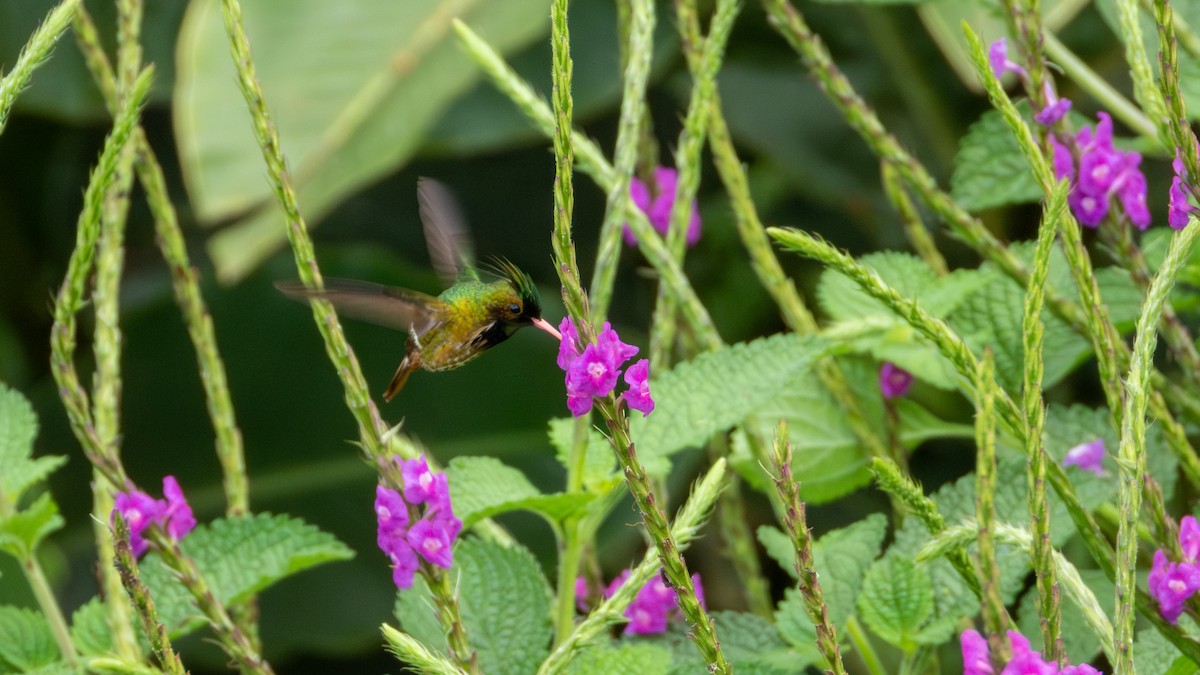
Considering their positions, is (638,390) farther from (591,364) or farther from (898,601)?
(898,601)

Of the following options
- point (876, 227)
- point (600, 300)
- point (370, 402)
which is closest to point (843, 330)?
point (600, 300)

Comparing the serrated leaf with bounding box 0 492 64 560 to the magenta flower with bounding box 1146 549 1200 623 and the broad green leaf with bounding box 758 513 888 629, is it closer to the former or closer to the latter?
the broad green leaf with bounding box 758 513 888 629

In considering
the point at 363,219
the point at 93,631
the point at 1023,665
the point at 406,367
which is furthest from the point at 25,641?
the point at 363,219

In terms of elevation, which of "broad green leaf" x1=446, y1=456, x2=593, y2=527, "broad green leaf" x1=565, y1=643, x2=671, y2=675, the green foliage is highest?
"broad green leaf" x1=446, y1=456, x2=593, y2=527

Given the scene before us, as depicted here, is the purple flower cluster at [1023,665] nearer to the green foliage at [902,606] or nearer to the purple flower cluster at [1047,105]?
the green foliage at [902,606]

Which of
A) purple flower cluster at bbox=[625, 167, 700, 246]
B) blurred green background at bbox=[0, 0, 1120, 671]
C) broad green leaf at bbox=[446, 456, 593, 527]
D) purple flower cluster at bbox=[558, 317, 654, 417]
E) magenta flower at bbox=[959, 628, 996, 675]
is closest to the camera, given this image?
purple flower cluster at bbox=[558, 317, 654, 417]

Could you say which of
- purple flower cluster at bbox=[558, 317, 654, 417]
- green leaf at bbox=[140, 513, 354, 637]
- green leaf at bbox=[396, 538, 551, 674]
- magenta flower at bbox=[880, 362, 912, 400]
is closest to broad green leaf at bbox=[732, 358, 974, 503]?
magenta flower at bbox=[880, 362, 912, 400]

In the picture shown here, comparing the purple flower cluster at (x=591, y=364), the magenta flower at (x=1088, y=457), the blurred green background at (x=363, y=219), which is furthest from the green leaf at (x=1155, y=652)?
the blurred green background at (x=363, y=219)
